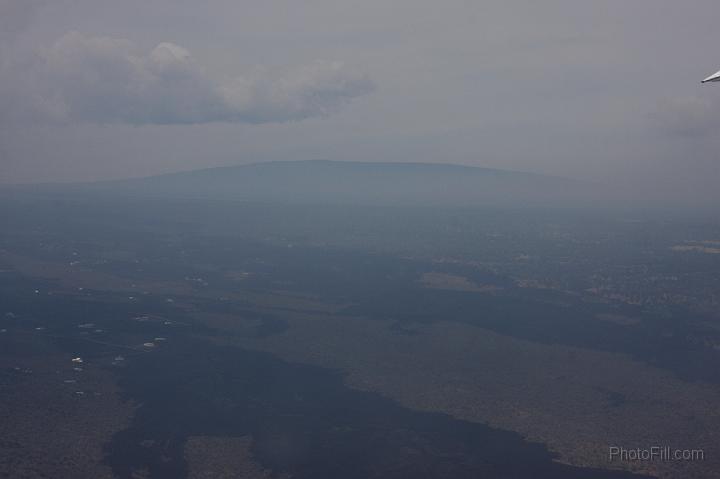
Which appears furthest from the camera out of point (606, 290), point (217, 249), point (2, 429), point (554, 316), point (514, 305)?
point (217, 249)

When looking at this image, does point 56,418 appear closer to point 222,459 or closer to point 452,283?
point 222,459

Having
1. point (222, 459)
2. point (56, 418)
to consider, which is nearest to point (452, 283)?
point (222, 459)

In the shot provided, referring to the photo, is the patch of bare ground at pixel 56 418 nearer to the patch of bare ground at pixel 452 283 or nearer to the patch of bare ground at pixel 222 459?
the patch of bare ground at pixel 222 459

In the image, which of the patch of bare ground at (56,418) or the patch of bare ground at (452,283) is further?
the patch of bare ground at (452,283)

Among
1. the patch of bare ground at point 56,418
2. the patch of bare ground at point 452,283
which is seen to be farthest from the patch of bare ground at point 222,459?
the patch of bare ground at point 452,283

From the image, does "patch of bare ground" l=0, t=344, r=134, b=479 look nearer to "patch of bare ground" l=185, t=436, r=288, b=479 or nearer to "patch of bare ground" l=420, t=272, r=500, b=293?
"patch of bare ground" l=185, t=436, r=288, b=479

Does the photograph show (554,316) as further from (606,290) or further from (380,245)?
(380,245)

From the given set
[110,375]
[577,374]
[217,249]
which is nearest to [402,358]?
[577,374]

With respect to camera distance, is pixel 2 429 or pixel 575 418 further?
pixel 575 418

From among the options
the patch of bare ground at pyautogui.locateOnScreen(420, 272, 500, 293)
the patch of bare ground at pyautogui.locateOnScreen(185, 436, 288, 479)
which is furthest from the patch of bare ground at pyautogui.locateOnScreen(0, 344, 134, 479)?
the patch of bare ground at pyautogui.locateOnScreen(420, 272, 500, 293)

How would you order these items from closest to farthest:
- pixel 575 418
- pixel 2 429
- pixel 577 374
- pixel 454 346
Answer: pixel 2 429 → pixel 575 418 → pixel 577 374 → pixel 454 346

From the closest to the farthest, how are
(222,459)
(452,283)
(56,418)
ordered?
(222,459) → (56,418) → (452,283)
